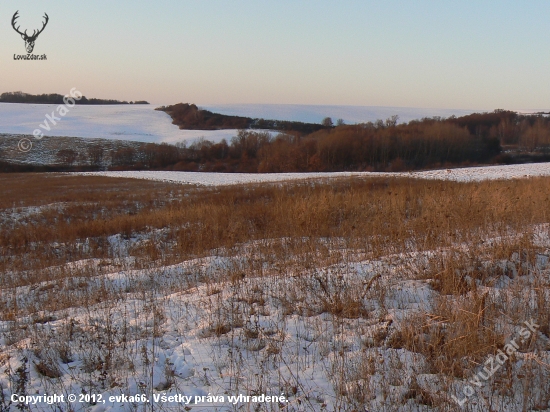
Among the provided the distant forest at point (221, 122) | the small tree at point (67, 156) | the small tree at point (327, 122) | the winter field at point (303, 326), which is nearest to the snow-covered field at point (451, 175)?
the winter field at point (303, 326)

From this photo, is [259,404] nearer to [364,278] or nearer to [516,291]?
[364,278]

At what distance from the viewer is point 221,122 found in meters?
112

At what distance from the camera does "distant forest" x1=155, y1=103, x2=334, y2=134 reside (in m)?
106

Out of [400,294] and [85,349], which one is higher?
[400,294]

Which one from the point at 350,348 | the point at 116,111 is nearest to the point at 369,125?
the point at 116,111

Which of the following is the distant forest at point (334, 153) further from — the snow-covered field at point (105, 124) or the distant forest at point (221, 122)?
the distant forest at point (221, 122)

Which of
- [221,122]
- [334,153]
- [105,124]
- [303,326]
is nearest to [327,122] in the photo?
[221,122]

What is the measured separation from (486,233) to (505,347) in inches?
182

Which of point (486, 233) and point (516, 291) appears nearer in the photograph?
point (516, 291)

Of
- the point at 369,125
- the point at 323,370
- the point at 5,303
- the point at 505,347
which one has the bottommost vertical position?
the point at 5,303

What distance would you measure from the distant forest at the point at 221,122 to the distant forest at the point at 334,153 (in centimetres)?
3031

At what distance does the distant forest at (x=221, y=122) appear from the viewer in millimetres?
106331

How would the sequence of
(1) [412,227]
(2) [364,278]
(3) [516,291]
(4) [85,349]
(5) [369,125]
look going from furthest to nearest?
(5) [369,125], (1) [412,227], (2) [364,278], (3) [516,291], (4) [85,349]

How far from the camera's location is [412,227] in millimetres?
8641
